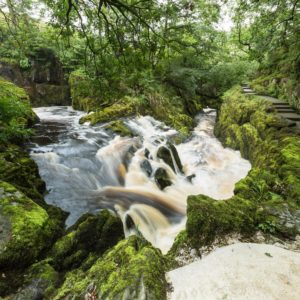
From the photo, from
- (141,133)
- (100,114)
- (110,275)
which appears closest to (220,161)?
(141,133)

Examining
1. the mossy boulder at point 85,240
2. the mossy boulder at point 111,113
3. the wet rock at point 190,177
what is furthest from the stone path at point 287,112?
the mossy boulder at point 111,113

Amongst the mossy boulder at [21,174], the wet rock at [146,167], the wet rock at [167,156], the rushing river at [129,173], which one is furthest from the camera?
the wet rock at [167,156]

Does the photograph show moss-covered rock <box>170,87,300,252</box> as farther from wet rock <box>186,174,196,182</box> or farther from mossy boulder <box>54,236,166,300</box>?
wet rock <box>186,174,196,182</box>

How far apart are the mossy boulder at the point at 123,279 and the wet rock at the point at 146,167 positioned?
4.90 metres

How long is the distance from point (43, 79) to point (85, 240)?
667 inches

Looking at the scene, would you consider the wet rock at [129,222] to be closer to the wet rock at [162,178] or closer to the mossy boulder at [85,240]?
the mossy boulder at [85,240]

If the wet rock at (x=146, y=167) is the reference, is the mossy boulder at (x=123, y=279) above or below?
above

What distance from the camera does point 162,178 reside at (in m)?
7.11

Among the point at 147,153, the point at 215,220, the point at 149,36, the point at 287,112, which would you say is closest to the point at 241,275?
the point at 215,220

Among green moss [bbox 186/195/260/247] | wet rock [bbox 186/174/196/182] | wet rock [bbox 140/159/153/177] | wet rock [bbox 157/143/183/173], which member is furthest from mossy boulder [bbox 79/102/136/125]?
green moss [bbox 186/195/260/247]

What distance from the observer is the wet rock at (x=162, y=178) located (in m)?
7.00

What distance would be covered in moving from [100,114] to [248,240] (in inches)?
381

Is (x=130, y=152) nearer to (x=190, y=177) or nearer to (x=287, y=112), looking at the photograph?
(x=190, y=177)

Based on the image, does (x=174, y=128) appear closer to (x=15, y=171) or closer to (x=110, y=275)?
(x=15, y=171)
